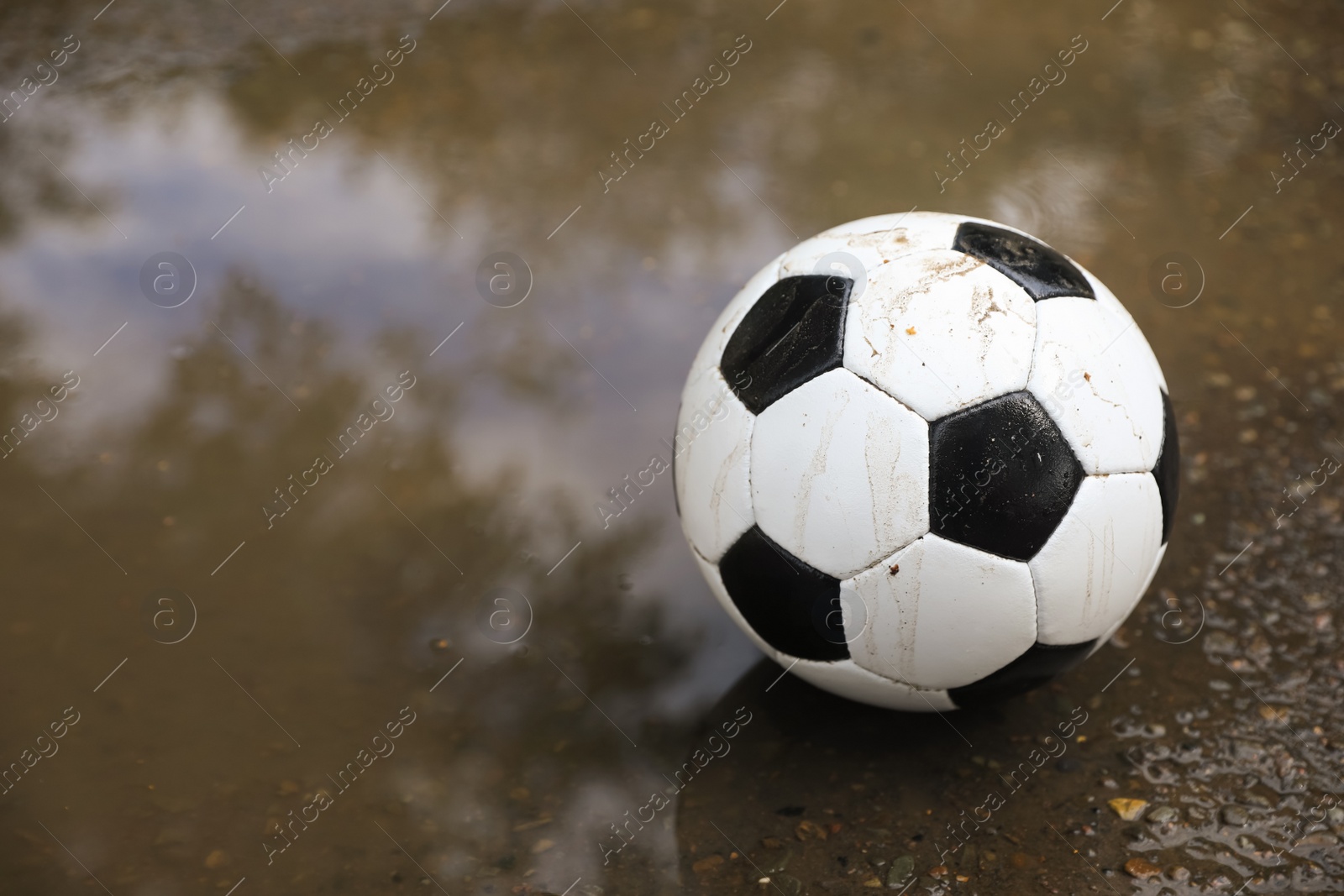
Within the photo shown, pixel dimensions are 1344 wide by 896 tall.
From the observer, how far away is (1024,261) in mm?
2422

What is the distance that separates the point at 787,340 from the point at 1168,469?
2.89 feet

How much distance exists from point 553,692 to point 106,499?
1538 mm

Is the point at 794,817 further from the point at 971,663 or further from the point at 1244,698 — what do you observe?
the point at 1244,698

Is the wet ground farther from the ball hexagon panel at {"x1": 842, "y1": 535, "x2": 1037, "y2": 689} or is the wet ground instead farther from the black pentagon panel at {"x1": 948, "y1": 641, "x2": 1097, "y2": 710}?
the ball hexagon panel at {"x1": 842, "y1": 535, "x2": 1037, "y2": 689}

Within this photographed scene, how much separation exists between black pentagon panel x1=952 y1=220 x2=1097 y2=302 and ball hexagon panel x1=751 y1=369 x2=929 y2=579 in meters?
0.43

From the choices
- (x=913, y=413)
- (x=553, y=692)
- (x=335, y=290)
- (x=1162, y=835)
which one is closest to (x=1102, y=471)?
(x=913, y=413)

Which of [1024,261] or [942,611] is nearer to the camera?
[942,611]

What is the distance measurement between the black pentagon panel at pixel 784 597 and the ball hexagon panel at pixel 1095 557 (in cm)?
41

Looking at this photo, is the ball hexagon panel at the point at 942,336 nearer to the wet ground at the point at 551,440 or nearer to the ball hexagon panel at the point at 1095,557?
the ball hexagon panel at the point at 1095,557

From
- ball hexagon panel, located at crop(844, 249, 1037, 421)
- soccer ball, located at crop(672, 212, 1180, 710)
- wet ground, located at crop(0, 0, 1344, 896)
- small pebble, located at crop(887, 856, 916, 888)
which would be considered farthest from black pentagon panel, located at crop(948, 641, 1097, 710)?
ball hexagon panel, located at crop(844, 249, 1037, 421)

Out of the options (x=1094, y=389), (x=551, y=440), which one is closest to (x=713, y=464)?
(x=1094, y=389)

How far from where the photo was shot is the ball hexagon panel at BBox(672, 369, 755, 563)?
2357mm

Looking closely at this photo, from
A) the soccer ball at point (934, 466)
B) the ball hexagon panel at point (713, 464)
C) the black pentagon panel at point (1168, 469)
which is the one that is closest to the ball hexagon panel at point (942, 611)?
the soccer ball at point (934, 466)

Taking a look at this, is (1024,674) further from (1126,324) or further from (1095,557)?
(1126,324)
